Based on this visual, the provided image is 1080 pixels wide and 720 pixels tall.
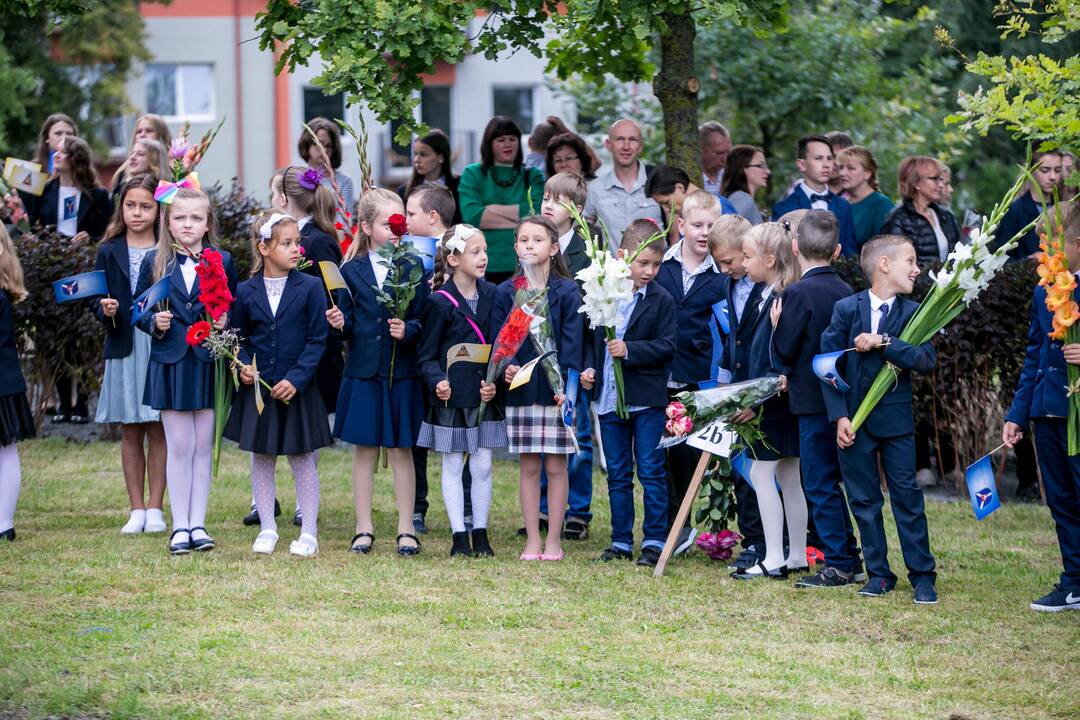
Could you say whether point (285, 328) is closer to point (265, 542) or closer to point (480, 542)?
point (265, 542)

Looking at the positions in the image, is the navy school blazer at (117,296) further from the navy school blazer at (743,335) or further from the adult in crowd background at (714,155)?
the adult in crowd background at (714,155)

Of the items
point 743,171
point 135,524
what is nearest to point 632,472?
point 135,524

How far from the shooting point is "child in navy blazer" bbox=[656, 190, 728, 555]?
8438mm

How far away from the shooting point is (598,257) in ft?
24.9

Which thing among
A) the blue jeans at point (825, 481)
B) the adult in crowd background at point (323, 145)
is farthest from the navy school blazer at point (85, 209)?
the blue jeans at point (825, 481)

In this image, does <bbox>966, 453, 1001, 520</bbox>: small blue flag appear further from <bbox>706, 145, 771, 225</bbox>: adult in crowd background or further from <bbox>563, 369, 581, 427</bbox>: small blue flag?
<bbox>706, 145, 771, 225</bbox>: adult in crowd background

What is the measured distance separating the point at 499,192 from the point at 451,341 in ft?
9.37

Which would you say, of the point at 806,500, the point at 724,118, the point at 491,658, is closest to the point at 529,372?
the point at 806,500

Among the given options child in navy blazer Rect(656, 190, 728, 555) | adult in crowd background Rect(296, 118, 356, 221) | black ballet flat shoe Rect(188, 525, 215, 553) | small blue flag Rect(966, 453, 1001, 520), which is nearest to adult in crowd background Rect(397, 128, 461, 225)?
adult in crowd background Rect(296, 118, 356, 221)

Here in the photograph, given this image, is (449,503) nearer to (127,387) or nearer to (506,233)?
(127,387)

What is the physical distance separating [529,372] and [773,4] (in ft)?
12.5

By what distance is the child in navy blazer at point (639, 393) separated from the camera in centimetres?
803

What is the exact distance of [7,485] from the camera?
8.48 meters

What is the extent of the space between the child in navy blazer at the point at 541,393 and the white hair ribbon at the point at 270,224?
48.2 inches
